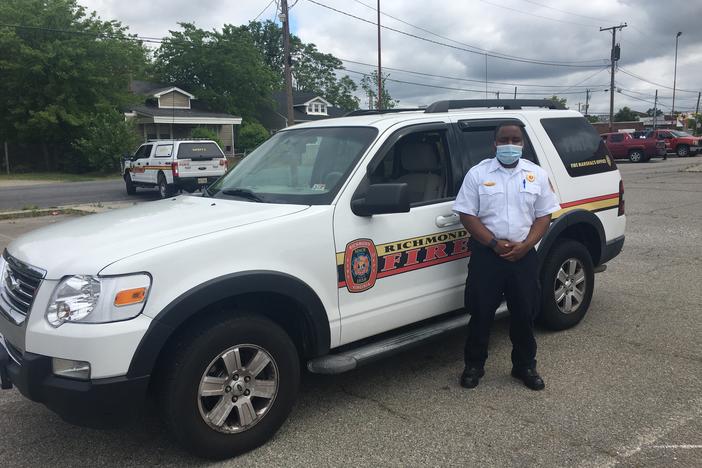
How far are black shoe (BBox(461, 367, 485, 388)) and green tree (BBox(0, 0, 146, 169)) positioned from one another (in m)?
33.6

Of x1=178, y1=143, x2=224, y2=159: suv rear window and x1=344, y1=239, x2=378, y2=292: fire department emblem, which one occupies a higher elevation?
x1=178, y1=143, x2=224, y2=159: suv rear window

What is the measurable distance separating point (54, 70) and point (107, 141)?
5.01m

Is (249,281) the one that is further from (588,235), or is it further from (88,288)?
(588,235)

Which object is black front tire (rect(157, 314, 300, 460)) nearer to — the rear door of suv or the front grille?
the front grille

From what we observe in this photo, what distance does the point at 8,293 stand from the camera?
10.7 feet

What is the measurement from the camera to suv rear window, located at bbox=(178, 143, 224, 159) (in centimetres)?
1866

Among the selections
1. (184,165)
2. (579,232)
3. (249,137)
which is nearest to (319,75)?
(249,137)

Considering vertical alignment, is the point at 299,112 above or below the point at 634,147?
above

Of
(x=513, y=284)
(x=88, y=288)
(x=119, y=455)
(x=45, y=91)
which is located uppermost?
(x=45, y=91)

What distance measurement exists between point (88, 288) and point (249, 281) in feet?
2.56

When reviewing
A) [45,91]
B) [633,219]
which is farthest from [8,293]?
[45,91]

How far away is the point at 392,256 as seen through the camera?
12.5 ft

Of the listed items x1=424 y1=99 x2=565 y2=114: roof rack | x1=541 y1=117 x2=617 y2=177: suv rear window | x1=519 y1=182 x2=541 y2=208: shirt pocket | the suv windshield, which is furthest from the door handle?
x1=541 y1=117 x2=617 y2=177: suv rear window

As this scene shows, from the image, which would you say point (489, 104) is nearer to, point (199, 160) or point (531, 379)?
point (531, 379)
